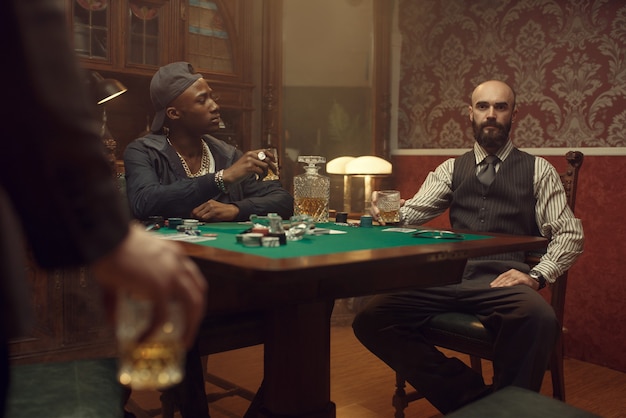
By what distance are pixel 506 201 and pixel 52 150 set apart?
2.41 metres

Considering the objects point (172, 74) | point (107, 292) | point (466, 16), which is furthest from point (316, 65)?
point (107, 292)

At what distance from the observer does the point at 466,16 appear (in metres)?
4.25

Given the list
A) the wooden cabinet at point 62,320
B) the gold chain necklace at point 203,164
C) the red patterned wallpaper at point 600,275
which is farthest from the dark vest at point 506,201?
the wooden cabinet at point 62,320

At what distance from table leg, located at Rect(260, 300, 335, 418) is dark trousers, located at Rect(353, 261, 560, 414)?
583 millimetres

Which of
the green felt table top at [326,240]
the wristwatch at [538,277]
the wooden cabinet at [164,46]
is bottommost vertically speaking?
the wristwatch at [538,277]

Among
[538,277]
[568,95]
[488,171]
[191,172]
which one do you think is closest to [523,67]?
[568,95]

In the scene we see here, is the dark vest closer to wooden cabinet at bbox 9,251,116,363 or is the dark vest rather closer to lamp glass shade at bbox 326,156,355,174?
lamp glass shade at bbox 326,156,355,174

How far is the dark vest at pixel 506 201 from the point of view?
2703 millimetres

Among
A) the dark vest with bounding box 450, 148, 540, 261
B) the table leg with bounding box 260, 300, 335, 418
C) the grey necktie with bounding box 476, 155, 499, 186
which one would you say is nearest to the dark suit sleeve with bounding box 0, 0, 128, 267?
the table leg with bounding box 260, 300, 335, 418

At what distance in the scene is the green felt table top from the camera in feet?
5.30

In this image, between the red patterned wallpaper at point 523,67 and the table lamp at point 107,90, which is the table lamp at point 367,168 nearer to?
the red patterned wallpaper at point 523,67

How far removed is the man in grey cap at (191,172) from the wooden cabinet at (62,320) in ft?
3.58

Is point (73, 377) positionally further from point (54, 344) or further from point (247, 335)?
point (54, 344)

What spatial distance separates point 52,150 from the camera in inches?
21.8
